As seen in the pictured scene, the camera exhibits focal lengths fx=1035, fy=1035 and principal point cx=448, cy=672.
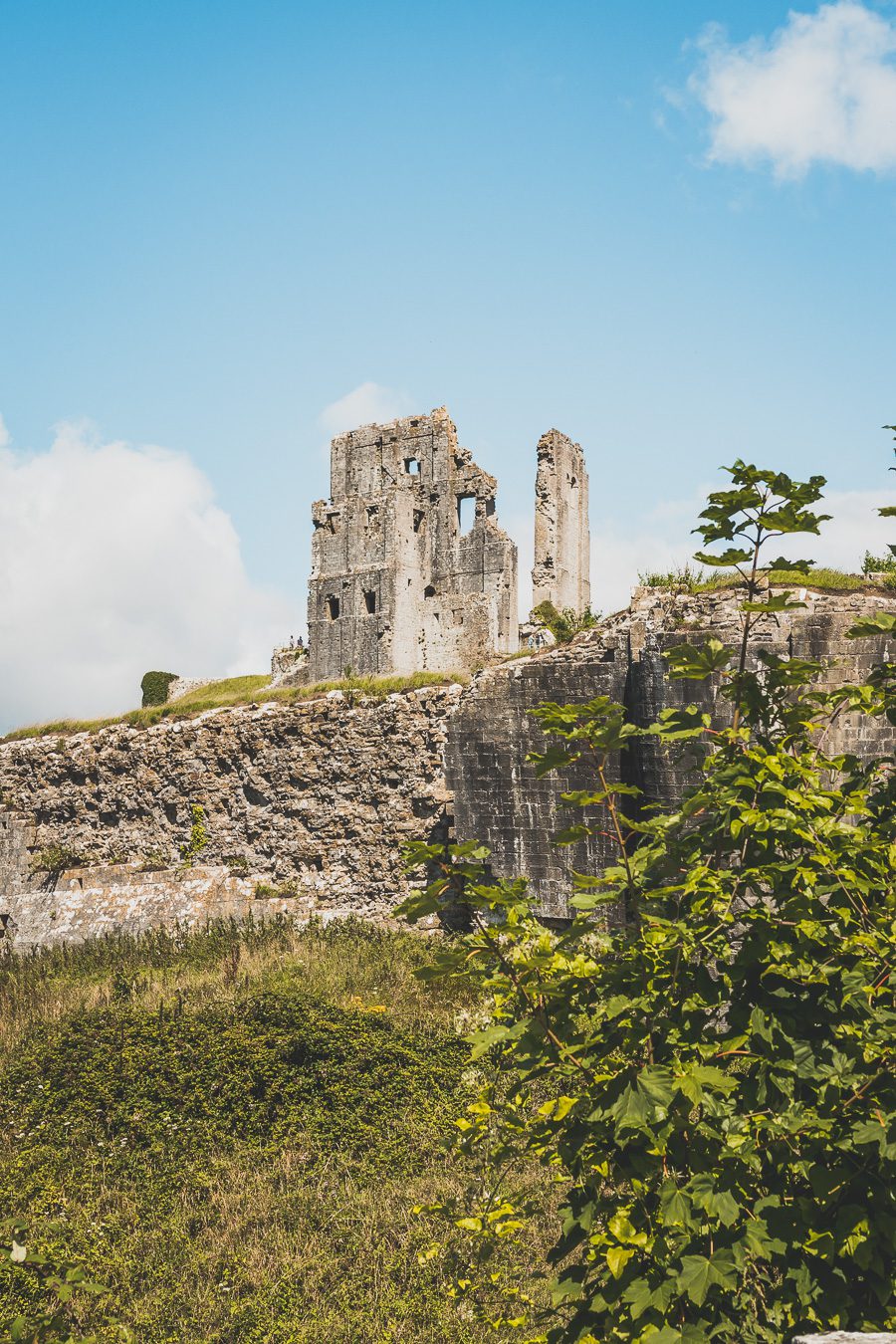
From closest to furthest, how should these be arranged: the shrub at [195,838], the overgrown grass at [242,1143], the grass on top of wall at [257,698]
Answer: the overgrown grass at [242,1143] < the grass on top of wall at [257,698] < the shrub at [195,838]

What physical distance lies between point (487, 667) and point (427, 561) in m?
23.9

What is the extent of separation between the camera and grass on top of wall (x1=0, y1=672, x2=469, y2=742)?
14.9m

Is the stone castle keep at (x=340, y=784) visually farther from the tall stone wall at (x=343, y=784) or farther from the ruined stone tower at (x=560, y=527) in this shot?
the ruined stone tower at (x=560, y=527)

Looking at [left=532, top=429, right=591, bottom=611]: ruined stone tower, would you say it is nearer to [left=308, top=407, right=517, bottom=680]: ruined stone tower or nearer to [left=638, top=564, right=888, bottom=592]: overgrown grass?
[left=308, top=407, right=517, bottom=680]: ruined stone tower

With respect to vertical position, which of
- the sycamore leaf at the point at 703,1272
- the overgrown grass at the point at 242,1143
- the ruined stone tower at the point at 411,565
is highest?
the ruined stone tower at the point at 411,565

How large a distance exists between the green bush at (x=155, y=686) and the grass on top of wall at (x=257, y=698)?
1640 cm

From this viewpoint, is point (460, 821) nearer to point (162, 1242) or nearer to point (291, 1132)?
point (291, 1132)

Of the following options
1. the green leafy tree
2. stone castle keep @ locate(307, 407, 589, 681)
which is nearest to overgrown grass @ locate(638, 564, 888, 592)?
the green leafy tree

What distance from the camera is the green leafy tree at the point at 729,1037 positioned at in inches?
94.6

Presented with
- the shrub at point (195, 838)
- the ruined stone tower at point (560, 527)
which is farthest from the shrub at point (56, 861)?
the ruined stone tower at point (560, 527)

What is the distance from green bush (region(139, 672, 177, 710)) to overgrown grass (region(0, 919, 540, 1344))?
86.3 ft

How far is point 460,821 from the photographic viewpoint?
1207 cm

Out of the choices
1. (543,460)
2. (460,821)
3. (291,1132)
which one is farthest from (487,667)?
(543,460)

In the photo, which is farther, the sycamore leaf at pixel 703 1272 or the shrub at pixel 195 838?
the shrub at pixel 195 838
